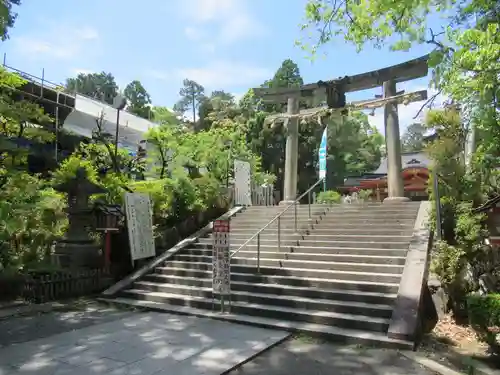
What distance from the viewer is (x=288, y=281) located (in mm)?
8219

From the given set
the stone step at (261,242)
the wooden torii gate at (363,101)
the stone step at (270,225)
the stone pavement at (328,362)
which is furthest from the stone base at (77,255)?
the wooden torii gate at (363,101)

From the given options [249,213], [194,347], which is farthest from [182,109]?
[194,347]

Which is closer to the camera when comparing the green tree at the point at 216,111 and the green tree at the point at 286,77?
the green tree at the point at 216,111

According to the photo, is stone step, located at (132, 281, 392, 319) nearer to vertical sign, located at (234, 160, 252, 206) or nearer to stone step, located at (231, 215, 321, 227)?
stone step, located at (231, 215, 321, 227)

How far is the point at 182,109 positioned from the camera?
61.7m

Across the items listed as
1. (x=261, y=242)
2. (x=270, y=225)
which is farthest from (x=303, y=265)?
(x=270, y=225)

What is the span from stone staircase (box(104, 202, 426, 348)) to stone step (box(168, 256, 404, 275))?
20 mm

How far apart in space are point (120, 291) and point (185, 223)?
359cm

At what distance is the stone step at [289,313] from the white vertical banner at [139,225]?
1.70 m

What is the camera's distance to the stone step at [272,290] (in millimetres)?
7093

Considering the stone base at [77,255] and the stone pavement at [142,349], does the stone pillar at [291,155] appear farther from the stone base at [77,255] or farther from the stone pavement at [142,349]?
the stone pavement at [142,349]

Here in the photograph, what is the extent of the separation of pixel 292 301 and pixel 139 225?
4.91 meters

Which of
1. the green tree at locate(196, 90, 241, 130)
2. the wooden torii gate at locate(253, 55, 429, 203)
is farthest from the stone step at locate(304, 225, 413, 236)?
the green tree at locate(196, 90, 241, 130)

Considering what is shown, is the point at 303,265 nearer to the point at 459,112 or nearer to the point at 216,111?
the point at 459,112
